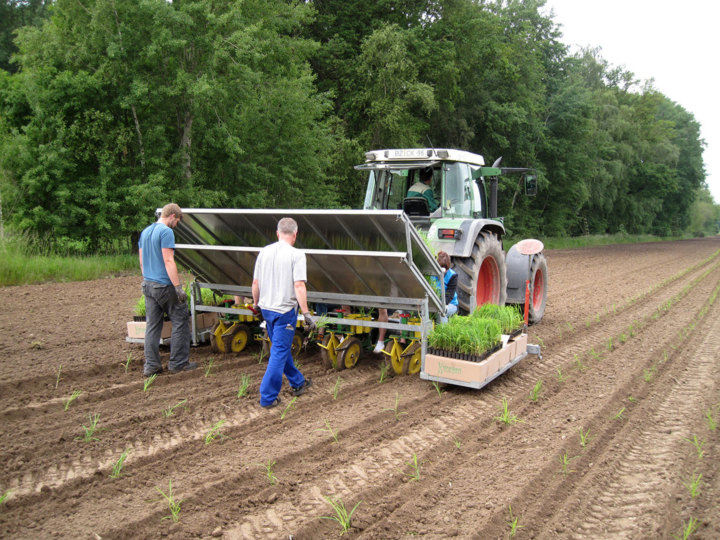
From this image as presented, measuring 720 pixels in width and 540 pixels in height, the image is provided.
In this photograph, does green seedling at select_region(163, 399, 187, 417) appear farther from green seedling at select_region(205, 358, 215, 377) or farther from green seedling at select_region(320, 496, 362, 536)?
green seedling at select_region(320, 496, 362, 536)

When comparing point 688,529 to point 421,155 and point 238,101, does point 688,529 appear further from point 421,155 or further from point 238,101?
point 238,101

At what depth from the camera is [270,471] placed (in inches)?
142

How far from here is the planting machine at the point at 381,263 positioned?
522cm

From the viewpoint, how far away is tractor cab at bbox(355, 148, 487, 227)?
7363 millimetres

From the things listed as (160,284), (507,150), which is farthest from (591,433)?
(507,150)

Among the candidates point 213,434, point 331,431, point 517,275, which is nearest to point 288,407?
point 331,431

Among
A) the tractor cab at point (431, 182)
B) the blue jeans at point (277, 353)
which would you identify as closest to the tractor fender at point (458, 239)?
the tractor cab at point (431, 182)

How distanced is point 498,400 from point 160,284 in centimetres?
356

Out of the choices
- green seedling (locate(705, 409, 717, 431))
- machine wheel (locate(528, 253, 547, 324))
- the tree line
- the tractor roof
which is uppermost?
the tree line

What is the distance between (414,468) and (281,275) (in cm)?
196

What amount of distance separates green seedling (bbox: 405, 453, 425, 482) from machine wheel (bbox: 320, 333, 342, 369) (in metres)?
2.19

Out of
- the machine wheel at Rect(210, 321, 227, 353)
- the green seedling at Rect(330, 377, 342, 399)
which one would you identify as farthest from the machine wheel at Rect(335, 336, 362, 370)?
the machine wheel at Rect(210, 321, 227, 353)

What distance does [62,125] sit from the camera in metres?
12.8

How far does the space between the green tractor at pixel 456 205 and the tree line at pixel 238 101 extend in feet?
25.3
